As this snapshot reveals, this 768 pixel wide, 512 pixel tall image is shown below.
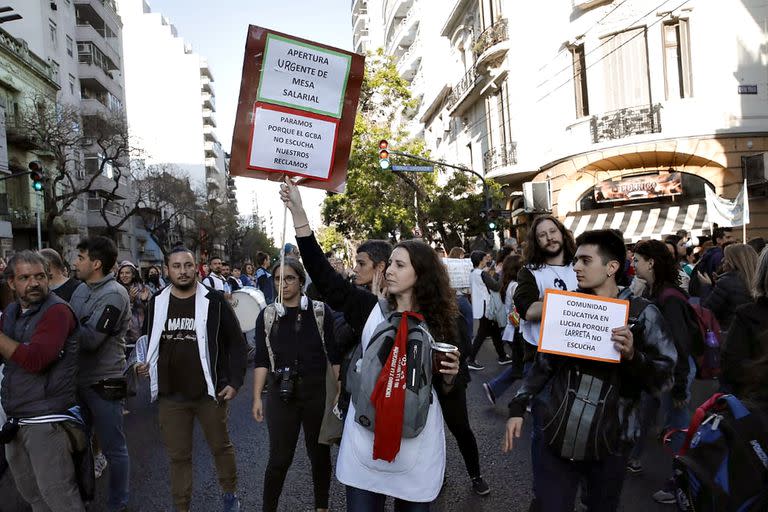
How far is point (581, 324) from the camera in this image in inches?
111

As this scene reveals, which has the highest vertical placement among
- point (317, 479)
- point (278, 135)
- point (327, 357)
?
point (278, 135)

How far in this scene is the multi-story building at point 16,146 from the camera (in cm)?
2953

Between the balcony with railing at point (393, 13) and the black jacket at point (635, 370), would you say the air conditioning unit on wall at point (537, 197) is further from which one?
the balcony with railing at point (393, 13)

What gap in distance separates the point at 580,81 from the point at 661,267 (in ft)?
59.1

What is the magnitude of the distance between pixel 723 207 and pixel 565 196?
8.34 m

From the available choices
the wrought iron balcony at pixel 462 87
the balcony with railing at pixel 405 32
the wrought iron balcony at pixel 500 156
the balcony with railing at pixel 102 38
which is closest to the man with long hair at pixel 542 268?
the wrought iron balcony at pixel 500 156

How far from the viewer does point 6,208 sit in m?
29.5

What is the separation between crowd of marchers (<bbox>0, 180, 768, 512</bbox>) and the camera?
8.71ft

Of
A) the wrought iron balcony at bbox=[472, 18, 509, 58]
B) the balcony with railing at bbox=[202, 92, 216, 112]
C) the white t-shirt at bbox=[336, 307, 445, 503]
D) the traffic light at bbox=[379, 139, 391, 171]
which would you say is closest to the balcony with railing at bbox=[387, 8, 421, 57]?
the wrought iron balcony at bbox=[472, 18, 509, 58]

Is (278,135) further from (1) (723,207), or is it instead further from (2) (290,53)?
(1) (723,207)

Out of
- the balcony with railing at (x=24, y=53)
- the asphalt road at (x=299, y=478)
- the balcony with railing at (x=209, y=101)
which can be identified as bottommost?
the asphalt road at (x=299, y=478)

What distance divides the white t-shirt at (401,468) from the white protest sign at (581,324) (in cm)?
66

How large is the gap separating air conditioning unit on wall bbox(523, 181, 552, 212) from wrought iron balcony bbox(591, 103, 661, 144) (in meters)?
2.54

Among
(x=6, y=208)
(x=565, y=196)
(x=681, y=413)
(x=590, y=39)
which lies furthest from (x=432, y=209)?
(x=681, y=413)
